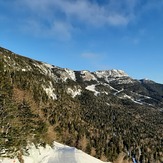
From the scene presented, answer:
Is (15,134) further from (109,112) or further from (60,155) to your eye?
(109,112)

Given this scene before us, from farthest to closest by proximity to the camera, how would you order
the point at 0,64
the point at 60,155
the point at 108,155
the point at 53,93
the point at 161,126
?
the point at 161,126 < the point at 53,93 < the point at 108,155 < the point at 60,155 < the point at 0,64

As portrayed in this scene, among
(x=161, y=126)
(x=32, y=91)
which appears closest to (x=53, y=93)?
(x=32, y=91)

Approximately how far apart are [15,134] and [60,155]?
14.6 meters

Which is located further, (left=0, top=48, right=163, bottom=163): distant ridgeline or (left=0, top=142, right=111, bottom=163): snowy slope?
(left=0, top=142, right=111, bottom=163): snowy slope

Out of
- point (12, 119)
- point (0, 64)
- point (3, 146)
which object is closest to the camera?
point (3, 146)

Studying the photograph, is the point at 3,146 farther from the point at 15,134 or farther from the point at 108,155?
the point at 108,155

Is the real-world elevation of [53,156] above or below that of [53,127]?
below

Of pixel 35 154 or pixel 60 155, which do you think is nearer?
pixel 35 154

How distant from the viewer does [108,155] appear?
92.6m

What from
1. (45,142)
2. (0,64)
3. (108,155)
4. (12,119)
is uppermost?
(0,64)

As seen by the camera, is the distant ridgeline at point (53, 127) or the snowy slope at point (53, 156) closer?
the distant ridgeline at point (53, 127)

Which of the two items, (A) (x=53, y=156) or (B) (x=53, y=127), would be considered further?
(B) (x=53, y=127)

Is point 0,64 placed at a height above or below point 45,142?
above

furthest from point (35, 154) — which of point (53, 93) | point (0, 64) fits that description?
point (53, 93)
